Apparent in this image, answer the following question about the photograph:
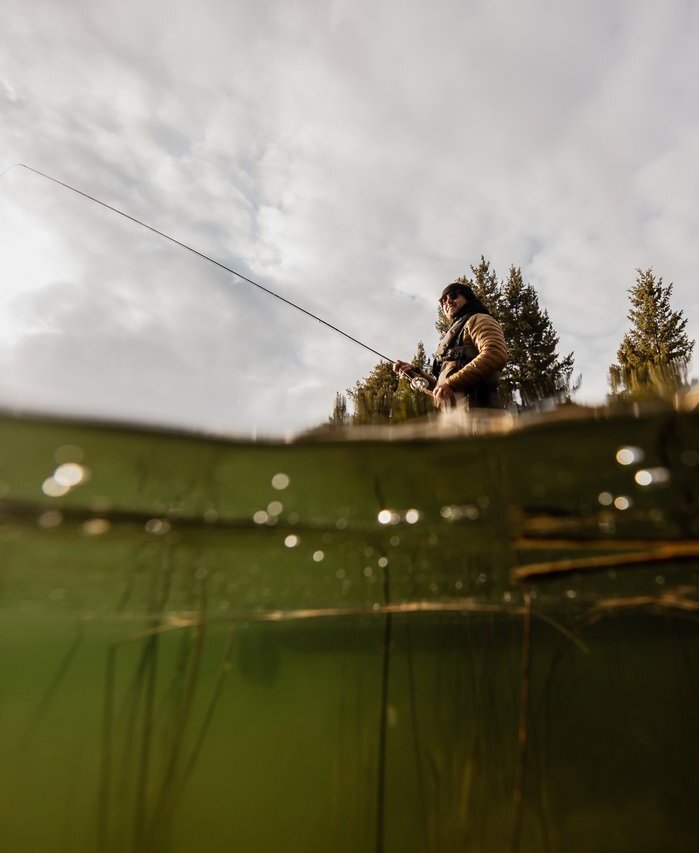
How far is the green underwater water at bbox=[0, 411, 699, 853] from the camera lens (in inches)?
145

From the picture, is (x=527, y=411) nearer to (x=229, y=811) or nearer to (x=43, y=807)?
(x=229, y=811)

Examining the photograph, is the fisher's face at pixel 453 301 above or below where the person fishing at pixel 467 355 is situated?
above

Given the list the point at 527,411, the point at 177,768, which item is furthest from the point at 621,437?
the point at 177,768

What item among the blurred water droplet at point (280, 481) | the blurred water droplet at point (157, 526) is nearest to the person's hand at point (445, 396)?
the blurred water droplet at point (280, 481)

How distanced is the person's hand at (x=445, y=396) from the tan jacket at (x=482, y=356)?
0.07 meters

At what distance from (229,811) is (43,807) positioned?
1492mm

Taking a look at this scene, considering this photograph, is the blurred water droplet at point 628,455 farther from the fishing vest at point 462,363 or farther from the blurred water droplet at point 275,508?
the blurred water droplet at point 275,508

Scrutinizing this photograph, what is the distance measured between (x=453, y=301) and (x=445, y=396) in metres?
1.15

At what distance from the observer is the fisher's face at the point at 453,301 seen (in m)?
4.98

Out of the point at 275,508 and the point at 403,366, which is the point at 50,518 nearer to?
the point at 275,508

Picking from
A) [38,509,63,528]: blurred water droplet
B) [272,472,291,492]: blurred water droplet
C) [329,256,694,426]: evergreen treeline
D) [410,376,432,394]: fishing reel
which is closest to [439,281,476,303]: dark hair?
[410,376,432,394]: fishing reel

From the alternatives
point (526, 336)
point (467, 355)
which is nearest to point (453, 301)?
point (467, 355)

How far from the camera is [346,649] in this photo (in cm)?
506

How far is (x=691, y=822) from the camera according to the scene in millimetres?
4055
